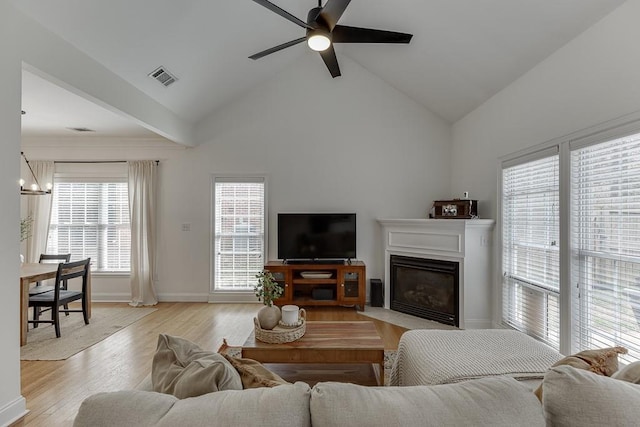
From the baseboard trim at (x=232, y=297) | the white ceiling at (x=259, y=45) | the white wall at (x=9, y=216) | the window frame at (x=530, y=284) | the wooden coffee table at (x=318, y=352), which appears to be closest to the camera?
the white wall at (x=9, y=216)

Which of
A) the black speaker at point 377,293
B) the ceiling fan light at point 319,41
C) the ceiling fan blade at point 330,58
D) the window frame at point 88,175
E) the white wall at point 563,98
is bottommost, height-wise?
the black speaker at point 377,293

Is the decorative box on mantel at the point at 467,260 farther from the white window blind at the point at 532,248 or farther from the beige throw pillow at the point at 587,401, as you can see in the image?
the beige throw pillow at the point at 587,401

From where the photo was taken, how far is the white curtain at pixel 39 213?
16.3ft

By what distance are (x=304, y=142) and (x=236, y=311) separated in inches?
109

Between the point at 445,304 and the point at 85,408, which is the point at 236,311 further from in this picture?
the point at 85,408

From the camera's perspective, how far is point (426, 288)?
A: 438 centimetres

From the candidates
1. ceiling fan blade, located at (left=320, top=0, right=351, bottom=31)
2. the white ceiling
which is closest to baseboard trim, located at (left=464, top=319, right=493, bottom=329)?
the white ceiling

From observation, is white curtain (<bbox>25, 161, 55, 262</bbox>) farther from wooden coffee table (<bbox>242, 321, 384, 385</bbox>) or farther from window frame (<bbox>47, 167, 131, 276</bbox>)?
wooden coffee table (<bbox>242, 321, 384, 385</bbox>)

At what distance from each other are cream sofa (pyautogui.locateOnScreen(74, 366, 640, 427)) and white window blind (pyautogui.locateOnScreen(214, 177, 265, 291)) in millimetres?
4196

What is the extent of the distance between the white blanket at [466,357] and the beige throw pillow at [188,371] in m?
1.15

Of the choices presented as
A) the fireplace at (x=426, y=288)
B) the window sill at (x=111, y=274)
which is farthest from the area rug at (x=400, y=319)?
the window sill at (x=111, y=274)

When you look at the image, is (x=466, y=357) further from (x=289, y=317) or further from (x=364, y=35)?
(x=364, y=35)

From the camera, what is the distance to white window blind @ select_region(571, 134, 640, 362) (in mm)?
2104

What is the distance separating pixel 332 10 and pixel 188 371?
2314 mm
